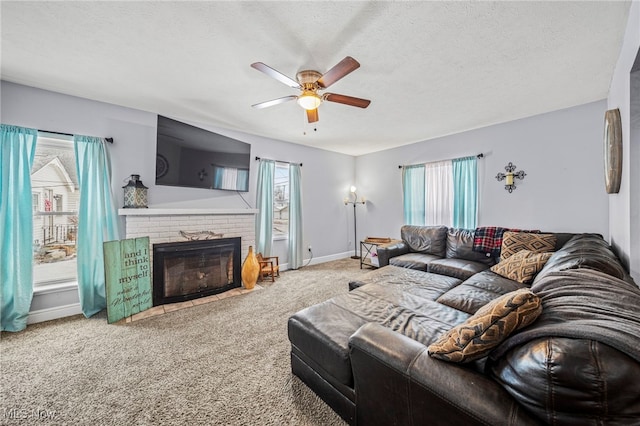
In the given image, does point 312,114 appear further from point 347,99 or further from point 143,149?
point 143,149

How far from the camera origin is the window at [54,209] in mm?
2615

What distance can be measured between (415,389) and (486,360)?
0.29 meters

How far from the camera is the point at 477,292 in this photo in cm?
208

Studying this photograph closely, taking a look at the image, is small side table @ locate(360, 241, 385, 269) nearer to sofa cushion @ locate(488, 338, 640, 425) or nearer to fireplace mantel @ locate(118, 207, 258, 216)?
fireplace mantel @ locate(118, 207, 258, 216)

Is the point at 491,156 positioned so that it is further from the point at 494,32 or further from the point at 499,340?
the point at 499,340

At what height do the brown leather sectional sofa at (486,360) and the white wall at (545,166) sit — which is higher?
the white wall at (545,166)

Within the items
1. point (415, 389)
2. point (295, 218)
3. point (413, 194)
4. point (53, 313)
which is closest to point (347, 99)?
point (415, 389)

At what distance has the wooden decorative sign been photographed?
2.56 meters

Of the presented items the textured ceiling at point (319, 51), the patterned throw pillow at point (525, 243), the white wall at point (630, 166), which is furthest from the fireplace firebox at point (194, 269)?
the white wall at point (630, 166)

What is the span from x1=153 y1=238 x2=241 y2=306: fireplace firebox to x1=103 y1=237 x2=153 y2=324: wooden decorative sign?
0.35 ft

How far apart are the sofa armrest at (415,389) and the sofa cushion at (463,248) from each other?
2747 mm

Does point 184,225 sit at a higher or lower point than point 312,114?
lower

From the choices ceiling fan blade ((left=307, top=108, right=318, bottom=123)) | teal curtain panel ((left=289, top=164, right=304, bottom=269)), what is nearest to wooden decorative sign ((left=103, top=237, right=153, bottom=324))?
teal curtain panel ((left=289, top=164, right=304, bottom=269))

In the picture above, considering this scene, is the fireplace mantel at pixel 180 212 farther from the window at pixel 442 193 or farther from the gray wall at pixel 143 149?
the window at pixel 442 193
